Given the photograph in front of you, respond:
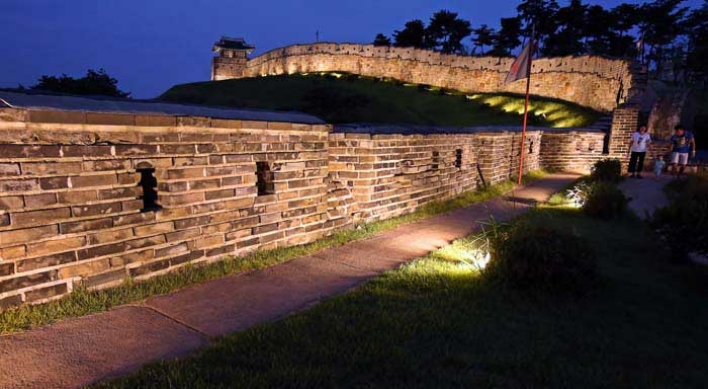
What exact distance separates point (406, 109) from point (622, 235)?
95.7 ft

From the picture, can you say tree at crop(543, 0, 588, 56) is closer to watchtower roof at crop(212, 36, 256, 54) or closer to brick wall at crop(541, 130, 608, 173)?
brick wall at crop(541, 130, 608, 173)

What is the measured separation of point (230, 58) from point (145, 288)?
72.8 metres

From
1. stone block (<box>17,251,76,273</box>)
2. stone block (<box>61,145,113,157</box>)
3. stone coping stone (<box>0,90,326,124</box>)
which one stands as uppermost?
stone coping stone (<box>0,90,326,124</box>)

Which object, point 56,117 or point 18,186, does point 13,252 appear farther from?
point 56,117

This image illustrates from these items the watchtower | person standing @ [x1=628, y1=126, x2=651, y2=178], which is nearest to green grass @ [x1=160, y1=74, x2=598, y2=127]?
person standing @ [x1=628, y1=126, x2=651, y2=178]

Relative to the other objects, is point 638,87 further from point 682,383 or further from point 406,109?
point 682,383

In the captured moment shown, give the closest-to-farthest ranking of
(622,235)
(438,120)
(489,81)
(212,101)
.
→ (622,235), (438,120), (212,101), (489,81)

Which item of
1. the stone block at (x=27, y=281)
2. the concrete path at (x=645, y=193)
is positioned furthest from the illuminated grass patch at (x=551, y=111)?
the stone block at (x=27, y=281)

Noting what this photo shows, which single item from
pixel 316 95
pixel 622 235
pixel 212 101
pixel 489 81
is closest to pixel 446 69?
pixel 489 81

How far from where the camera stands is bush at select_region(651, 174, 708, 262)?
16.4ft

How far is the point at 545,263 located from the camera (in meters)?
3.77

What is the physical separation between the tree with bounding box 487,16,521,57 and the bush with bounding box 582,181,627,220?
51.1 meters

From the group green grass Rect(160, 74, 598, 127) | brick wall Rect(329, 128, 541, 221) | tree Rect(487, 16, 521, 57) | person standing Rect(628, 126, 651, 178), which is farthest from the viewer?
tree Rect(487, 16, 521, 57)

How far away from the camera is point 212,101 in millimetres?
35562
